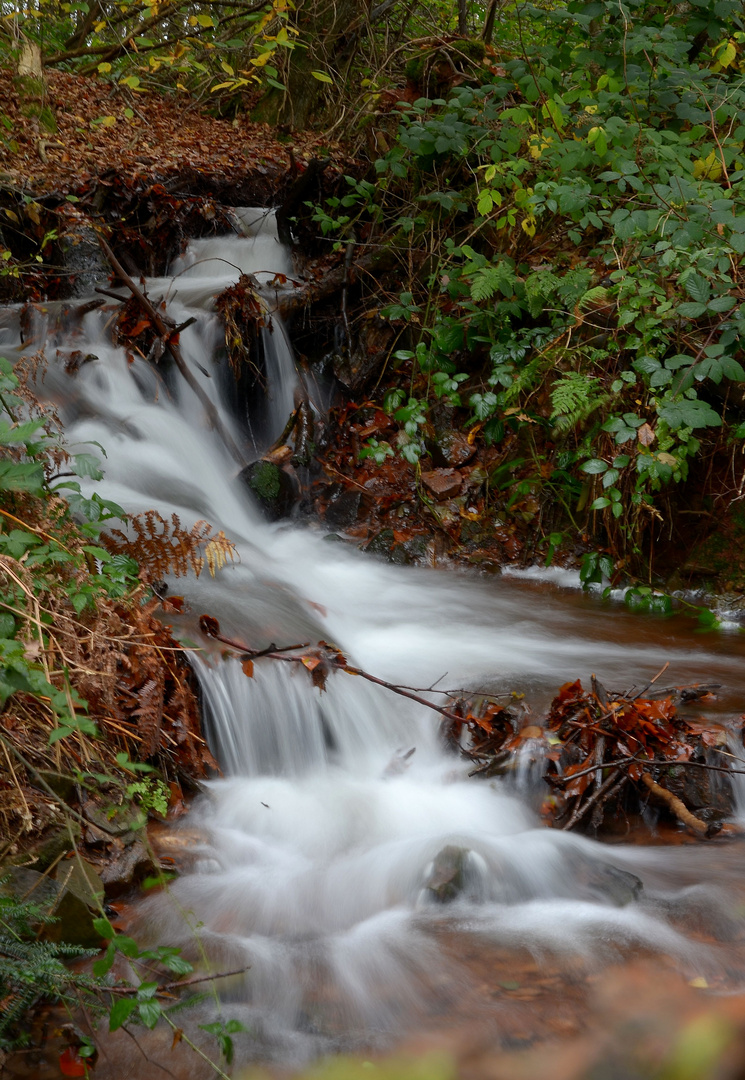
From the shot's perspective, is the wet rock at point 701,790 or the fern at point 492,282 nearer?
the wet rock at point 701,790

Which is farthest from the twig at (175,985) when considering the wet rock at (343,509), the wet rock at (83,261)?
the wet rock at (83,261)

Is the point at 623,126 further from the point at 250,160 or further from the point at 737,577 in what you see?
the point at 250,160

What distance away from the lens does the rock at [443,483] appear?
6211 mm

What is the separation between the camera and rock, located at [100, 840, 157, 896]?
2582mm

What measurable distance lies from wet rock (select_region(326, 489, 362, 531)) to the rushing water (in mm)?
236

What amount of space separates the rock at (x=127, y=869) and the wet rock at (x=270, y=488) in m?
3.79

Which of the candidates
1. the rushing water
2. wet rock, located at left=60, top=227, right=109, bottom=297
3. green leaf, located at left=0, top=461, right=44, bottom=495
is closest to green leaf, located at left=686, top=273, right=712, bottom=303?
the rushing water

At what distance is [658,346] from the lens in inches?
198

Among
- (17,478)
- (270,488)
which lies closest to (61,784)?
(17,478)

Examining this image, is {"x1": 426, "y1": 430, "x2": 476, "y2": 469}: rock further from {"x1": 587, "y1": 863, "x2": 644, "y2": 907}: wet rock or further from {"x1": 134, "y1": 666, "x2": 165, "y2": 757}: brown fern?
{"x1": 587, "y1": 863, "x2": 644, "y2": 907}: wet rock

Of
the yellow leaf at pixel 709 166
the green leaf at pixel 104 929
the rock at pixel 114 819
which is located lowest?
the rock at pixel 114 819

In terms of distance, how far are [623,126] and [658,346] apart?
135 centimetres

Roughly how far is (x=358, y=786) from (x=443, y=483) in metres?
3.14

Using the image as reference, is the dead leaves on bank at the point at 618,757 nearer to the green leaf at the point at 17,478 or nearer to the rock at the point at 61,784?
the rock at the point at 61,784
